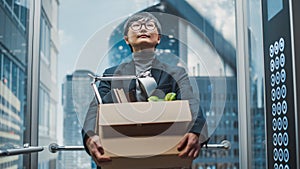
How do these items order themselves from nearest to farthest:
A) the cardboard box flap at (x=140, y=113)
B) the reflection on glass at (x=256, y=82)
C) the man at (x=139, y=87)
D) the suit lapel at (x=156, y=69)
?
the cardboard box flap at (x=140, y=113), the man at (x=139, y=87), the suit lapel at (x=156, y=69), the reflection on glass at (x=256, y=82)

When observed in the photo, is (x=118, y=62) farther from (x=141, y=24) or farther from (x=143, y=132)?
(x=143, y=132)

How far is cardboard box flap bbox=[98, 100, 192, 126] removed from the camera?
1.49 metres

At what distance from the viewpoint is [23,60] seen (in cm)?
196

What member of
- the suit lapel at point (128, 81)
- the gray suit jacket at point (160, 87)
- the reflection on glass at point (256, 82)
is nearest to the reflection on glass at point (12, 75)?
the gray suit jacket at point (160, 87)

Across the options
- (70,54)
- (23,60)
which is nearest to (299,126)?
(70,54)

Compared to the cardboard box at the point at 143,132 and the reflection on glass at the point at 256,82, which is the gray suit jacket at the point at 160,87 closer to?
the cardboard box at the point at 143,132

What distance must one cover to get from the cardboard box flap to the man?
10 cm

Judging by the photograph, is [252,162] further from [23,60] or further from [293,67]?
[23,60]

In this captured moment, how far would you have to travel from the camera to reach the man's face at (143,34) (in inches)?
68.2

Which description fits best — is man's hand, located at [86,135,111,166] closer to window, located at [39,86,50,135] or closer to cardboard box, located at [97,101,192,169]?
cardboard box, located at [97,101,192,169]

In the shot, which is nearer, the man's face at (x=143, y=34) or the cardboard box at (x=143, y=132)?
the cardboard box at (x=143, y=132)

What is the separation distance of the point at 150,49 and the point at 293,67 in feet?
1.78

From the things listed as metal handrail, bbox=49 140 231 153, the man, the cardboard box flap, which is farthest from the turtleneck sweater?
metal handrail, bbox=49 140 231 153

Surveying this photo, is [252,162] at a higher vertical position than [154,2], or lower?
lower
